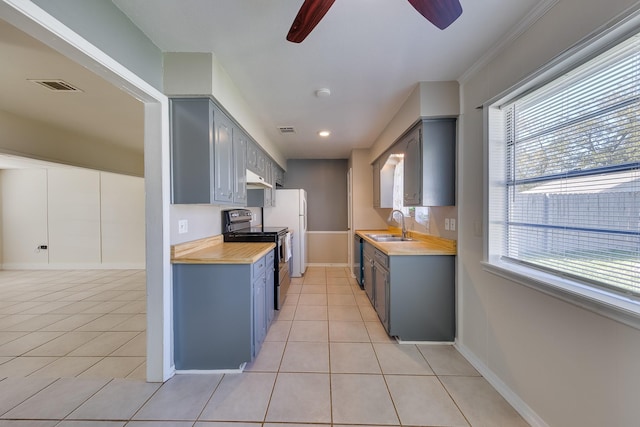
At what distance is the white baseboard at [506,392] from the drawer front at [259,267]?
1.97m

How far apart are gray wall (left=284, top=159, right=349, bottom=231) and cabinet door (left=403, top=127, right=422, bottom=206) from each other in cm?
274

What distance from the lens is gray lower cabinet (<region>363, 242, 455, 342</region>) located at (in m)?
2.25

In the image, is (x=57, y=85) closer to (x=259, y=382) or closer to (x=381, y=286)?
(x=259, y=382)

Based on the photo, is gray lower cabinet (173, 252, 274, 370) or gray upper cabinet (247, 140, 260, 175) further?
gray upper cabinet (247, 140, 260, 175)

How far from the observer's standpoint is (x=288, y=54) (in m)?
1.77

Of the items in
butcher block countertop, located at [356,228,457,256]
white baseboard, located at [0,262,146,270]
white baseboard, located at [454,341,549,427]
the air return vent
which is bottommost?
white baseboard, located at [454,341,549,427]

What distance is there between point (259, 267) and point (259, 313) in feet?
1.33

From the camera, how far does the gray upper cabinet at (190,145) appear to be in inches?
73.0

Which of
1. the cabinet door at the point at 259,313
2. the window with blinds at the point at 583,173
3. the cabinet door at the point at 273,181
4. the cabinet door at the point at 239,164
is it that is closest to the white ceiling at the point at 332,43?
the cabinet door at the point at 239,164

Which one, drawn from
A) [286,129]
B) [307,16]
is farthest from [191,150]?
[286,129]

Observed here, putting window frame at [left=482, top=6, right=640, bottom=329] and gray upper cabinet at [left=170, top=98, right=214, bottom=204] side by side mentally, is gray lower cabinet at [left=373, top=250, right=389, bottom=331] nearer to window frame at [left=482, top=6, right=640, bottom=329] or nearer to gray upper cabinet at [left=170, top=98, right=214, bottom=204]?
window frame at [left=482, top=6, right=640, bottom=329]

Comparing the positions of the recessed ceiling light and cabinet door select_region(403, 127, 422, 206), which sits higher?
the recessed ceiling light

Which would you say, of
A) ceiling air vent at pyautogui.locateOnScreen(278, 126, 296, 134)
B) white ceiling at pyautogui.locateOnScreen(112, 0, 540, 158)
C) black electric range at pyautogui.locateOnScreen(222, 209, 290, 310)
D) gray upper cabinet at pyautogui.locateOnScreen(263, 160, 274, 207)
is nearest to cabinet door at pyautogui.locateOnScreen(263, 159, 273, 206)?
gray upper cabinet at pyautogui.locateOnScreen(263, 160, 274, 207)

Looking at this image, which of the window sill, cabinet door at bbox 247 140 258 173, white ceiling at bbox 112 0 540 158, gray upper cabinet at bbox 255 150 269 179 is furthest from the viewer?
gray upper cabinet at bbox 255 150 269 179
